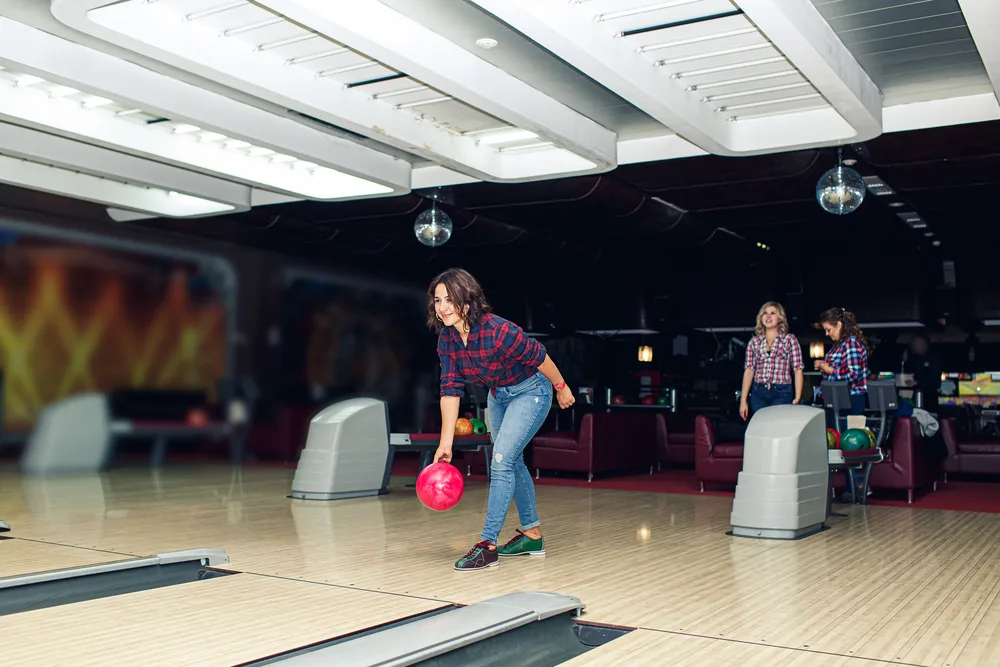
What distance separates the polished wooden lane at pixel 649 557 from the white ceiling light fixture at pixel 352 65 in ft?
8.02

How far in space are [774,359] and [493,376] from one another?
10.6ft

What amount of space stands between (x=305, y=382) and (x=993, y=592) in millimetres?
8746

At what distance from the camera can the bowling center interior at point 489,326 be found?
11.7ft

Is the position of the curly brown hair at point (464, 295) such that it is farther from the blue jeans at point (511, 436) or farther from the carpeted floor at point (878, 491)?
the carpeted floor at point (878, 491)

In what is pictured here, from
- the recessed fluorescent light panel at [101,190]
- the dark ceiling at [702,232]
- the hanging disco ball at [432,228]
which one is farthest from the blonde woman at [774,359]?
the recessed fluorescent light panel at [101,190]

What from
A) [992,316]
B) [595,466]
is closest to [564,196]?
[595,466]

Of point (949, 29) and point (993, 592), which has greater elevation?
point (949, 29)

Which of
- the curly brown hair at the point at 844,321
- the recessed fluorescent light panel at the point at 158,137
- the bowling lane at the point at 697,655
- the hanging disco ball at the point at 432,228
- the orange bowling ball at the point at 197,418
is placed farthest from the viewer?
the orange bowling ball at the point at 197,418

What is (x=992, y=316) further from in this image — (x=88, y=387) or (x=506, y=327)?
(x=88, y=387)

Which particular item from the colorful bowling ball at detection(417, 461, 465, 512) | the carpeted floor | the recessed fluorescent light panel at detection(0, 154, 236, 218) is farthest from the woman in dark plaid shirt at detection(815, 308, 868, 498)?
the recessed fluorescent light panel at detection(0, 154, 236, 218)

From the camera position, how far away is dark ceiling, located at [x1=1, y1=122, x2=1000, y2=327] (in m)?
7.39

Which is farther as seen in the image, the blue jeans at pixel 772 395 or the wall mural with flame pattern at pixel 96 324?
the wall mural with flame pattern at pixel 96 324

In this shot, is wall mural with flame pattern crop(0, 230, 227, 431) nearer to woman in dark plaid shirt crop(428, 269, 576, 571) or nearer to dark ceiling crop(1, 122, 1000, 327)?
dark ceiling crop(1, 122, 1000, 327)

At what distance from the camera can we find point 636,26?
4.87m
